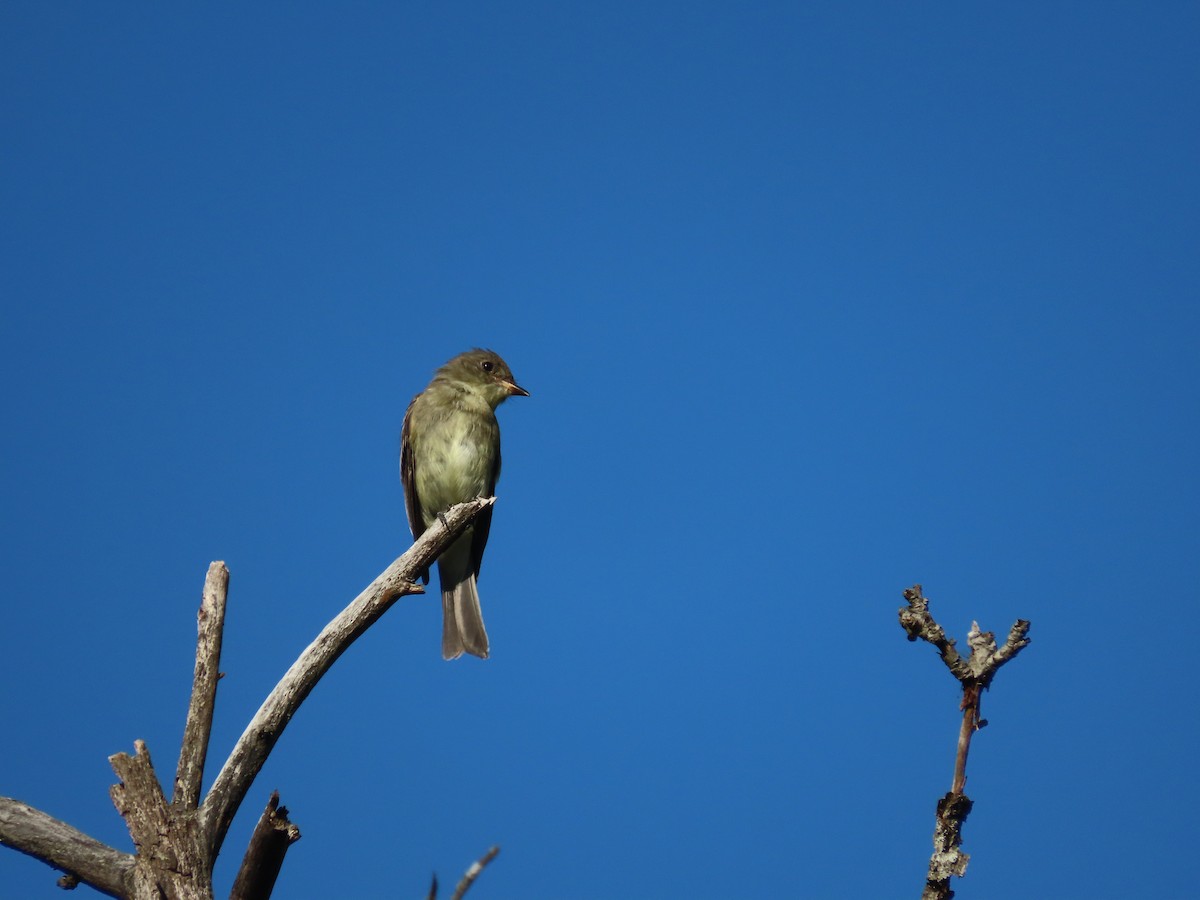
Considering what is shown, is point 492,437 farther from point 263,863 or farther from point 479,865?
point 479,865

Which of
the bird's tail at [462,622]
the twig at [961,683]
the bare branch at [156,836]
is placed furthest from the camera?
the bird's tail at [462,622]

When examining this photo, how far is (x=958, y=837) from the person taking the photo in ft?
8.78

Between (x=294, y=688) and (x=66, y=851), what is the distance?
1.17 m

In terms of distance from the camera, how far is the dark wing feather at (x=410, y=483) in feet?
32.5

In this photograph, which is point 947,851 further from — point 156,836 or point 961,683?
point 156,836

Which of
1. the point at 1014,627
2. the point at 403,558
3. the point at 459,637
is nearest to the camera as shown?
the point at 1014,627

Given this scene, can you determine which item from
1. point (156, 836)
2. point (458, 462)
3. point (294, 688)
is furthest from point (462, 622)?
point (156, 836)

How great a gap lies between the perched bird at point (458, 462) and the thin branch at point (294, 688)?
2.95 metres

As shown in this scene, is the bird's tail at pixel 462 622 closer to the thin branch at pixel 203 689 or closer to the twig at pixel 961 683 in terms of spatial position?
the thin branch at pixel 203 689

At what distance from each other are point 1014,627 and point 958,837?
545mm

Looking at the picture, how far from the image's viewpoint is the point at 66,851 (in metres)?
4.66

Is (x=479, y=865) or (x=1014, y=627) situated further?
(x=479, y=865)

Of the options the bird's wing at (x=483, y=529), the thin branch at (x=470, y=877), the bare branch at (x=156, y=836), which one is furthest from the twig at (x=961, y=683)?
the bird's wing at (x=483, y=529)

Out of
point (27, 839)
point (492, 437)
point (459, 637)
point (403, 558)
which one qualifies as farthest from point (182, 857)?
point (492, 437)
